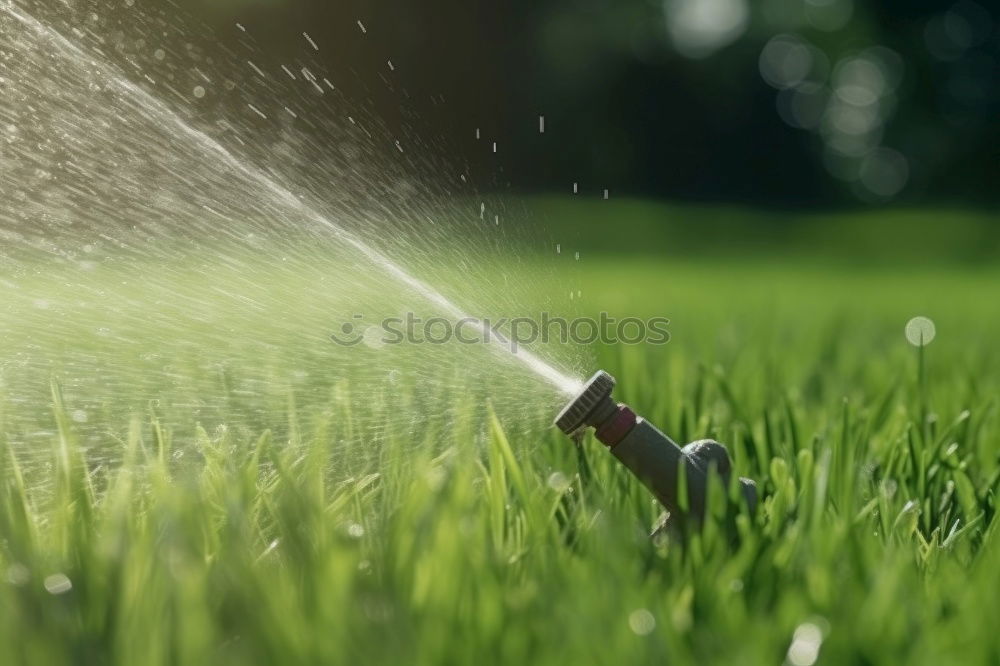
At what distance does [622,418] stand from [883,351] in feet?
9.42

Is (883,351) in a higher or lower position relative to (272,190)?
lower

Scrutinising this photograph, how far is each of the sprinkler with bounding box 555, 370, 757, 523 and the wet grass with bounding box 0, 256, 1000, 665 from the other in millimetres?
76

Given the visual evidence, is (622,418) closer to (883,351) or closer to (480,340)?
(480,340)

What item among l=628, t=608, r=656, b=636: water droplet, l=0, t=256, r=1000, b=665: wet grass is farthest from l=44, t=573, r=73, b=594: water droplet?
l=628, t=608, r=656, b=636: water droplet

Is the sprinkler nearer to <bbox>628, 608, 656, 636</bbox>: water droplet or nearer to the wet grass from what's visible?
the wet grass

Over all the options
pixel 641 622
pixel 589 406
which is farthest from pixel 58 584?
pixel 589 406

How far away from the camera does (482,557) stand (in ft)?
A: 3.87

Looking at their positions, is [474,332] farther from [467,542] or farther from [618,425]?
[467,542]

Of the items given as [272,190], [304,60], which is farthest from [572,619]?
[304,60]

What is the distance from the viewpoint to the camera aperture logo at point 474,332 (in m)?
2.18

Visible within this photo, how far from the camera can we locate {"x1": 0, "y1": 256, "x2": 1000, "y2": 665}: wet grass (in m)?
0.99

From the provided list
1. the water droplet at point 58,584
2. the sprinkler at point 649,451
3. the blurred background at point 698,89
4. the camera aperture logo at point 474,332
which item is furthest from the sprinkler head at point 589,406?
the blurred background at point 698,89

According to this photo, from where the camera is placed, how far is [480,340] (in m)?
2.21

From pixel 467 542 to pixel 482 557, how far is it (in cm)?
4
